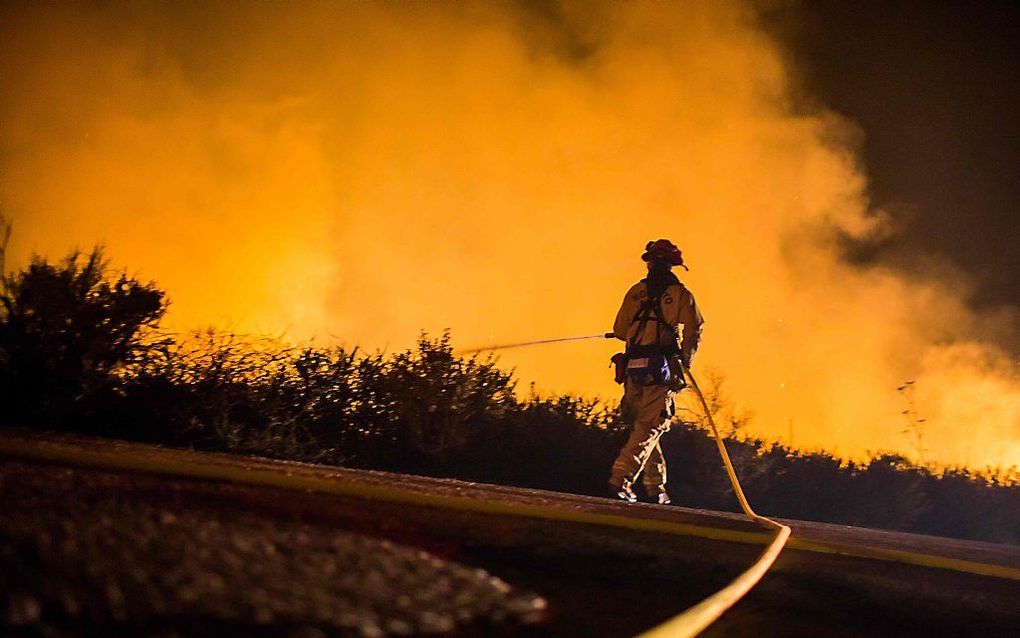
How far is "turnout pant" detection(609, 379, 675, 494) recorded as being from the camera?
7160mm

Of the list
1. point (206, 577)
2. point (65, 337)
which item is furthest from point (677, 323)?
point (206, 577)

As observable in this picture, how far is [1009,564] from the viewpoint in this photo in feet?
16.7

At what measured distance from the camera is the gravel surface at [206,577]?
138cm

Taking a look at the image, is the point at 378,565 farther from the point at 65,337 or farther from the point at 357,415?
the point at 357,415

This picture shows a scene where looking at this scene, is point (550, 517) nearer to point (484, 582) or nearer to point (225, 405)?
point (484, 582)

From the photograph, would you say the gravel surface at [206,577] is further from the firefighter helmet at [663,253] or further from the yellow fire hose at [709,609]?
the firefighter helmet at [663,253]

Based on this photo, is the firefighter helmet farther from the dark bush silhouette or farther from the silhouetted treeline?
the dark bush silhouette

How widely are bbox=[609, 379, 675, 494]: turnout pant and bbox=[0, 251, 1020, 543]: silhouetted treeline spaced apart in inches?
51.7

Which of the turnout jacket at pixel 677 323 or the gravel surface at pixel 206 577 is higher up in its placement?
the turnout jacket at pixel 677 323

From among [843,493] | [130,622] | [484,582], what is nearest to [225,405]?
[484,582]

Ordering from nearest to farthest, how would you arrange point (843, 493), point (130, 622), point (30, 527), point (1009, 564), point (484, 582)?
1. point (130, 622)
2. point (30, 527)
3. point (484, 582)
4. point (1009, 564)
5. point (843, 493)

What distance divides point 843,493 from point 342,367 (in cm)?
664

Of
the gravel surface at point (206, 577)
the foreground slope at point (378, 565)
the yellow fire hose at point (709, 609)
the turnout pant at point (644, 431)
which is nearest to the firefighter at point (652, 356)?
the turnout pant at point (644, 431)

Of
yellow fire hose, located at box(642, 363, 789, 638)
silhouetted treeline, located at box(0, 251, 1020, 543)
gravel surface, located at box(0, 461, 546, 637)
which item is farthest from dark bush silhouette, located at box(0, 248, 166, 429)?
yellow fire hose, located at box(642, 363, 789, 638)
